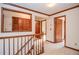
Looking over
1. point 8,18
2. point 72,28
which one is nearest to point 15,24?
point 8,18

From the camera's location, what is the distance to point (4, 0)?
953 millimetres

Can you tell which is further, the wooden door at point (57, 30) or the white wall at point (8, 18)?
the wooden door at point (57, 30)

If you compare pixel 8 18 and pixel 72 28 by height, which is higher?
pixel 8 18

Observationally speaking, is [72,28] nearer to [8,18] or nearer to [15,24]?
[15,24]

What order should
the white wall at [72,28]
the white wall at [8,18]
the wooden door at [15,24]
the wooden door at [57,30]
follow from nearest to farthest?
the white wall at [8,18] → the white wall at [72,28] → the wooden door at [15,24] → the wooden door at [57,30]

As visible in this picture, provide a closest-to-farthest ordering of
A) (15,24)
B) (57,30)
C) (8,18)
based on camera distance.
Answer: (8,18), (15,24), (57,30)

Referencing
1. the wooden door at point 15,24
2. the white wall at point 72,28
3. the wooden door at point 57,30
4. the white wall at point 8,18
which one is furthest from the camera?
the wooden door at point 57,30

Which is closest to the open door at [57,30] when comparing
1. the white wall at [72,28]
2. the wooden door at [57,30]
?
the wooden door at [57,30]

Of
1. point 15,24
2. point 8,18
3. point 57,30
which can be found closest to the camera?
point 8,18

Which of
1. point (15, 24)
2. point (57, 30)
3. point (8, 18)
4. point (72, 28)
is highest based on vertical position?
point (8, 18)

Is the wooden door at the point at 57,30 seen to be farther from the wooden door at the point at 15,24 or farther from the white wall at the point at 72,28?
the wooden door at the point at 15,24

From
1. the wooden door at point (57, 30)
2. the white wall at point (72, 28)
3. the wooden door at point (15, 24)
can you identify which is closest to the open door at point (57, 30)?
the wooden door at point (57, 30)
